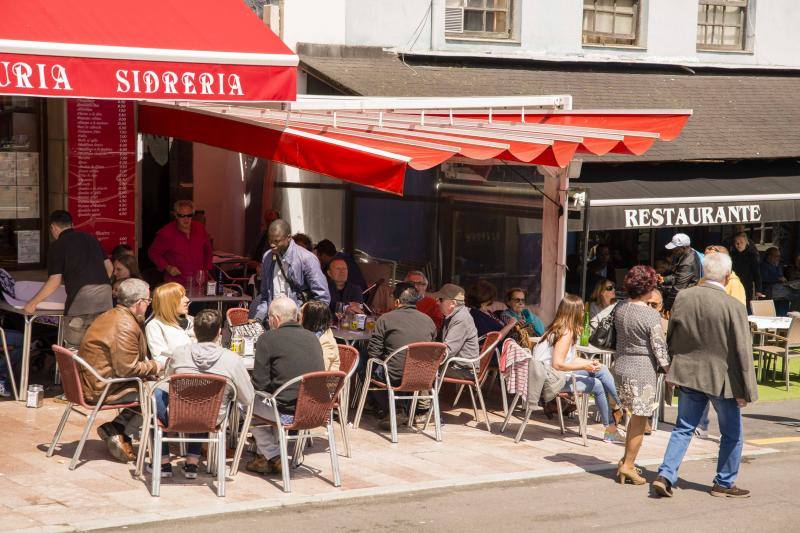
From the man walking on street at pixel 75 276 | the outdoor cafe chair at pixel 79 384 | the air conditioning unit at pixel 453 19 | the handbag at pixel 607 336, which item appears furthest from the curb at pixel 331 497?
the air conditioning unit at pixel 453 19

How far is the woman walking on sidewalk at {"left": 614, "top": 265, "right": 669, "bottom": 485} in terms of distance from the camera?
864cm

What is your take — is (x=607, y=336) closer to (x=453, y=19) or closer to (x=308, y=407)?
(x=308, y=407)

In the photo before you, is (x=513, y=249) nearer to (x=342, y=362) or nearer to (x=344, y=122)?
(x=344, y=122)

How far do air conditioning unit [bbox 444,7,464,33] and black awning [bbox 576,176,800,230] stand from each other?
3.82 m

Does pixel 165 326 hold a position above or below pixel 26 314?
above

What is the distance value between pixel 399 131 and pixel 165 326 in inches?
134

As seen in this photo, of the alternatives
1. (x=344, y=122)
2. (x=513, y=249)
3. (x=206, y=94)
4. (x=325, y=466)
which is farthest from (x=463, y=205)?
(x=325, y=466)

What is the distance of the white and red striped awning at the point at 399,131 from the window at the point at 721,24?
6922 mm

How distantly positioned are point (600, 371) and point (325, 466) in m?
2.79

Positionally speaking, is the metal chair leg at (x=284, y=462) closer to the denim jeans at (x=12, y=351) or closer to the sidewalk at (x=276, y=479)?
the sidewalk at (x=276, y=479)

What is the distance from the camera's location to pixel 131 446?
348 inches

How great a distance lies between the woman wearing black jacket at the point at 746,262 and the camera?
52.7 feet

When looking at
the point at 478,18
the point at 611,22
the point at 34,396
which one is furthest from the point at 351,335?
the point at 611,22

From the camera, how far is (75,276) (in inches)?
408
